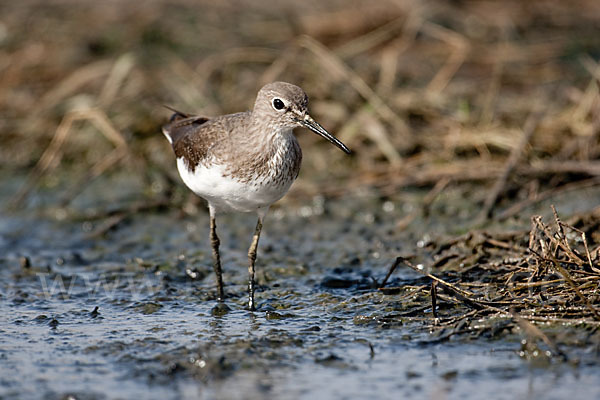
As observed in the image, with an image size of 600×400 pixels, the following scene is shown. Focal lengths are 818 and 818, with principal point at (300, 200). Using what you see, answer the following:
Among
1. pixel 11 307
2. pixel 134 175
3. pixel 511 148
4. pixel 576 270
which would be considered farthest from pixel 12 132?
pixel 576 270

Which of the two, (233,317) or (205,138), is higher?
(205,138)

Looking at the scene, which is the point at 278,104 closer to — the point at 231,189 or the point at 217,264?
the point at 231,189

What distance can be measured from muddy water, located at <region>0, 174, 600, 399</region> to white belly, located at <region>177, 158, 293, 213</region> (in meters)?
0.80

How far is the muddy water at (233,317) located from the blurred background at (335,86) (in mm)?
456

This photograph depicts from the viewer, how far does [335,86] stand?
950 cm

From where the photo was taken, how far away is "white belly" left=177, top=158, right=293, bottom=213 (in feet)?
18.6

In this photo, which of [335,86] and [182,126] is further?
[335,86]

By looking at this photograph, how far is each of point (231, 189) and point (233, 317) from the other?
924mm

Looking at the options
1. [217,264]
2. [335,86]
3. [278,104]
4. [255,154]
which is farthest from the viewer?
[335,86]

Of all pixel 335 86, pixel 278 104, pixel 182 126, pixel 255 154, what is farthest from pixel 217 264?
pixel 335 86

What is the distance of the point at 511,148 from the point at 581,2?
539cm

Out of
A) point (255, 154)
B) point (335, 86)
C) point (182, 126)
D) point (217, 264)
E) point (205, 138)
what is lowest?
point (217, 264)

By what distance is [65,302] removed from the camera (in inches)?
247

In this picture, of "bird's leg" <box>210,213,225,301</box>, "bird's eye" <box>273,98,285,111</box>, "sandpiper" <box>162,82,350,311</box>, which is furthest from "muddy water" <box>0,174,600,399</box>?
"bird's eye" <box>273,98,285,111</box>
